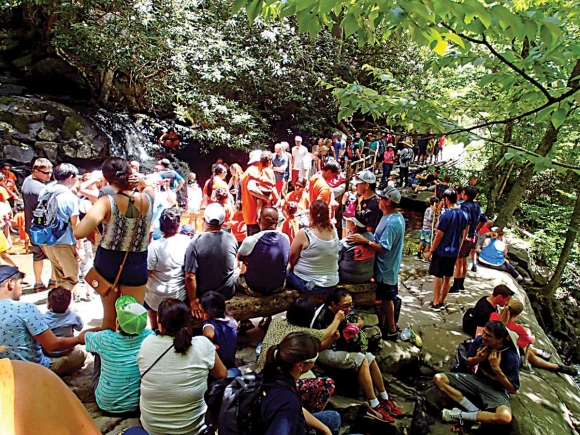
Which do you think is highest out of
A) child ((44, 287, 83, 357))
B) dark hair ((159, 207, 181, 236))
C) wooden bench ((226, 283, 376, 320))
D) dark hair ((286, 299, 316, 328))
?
dark hair ((159, 207, 181, 236))

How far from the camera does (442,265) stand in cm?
600

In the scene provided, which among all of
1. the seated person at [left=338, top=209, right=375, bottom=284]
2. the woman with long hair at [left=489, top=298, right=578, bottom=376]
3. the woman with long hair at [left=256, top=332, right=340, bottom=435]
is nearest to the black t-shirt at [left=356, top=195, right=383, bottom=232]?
the seated person at [left=338, top=209, right=375, bottom=284]

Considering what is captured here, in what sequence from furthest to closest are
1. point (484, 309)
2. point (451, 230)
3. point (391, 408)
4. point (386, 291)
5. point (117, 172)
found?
point (451, 230) < point (484, 309) < point (386, 291) < point (391, 408) < point (117, 172)

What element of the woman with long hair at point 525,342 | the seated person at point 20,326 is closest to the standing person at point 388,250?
the woman with long hair at point 525,342

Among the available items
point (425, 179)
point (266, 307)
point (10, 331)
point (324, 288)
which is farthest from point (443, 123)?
point (425, 179)

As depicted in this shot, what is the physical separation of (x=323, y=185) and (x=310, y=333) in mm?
3188

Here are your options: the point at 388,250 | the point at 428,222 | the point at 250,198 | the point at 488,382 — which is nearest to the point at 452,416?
the point at 488,382

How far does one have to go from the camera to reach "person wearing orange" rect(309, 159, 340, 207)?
6202mm

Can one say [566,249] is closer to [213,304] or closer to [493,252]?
[493,252]

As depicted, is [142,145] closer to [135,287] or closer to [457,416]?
[135,287]

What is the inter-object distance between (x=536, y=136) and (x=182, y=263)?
11471mm

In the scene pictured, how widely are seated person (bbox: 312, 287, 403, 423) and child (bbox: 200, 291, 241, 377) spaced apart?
879 mm

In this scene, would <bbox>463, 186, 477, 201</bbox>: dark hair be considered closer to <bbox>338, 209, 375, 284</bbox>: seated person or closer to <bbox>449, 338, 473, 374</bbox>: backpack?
<bbox>338, 209, 375, 284</bbox>: seated person

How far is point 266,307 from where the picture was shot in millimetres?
4453
